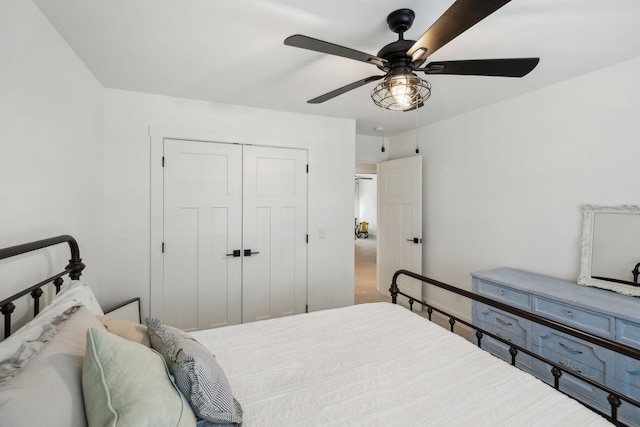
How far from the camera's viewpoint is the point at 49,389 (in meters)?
0.65

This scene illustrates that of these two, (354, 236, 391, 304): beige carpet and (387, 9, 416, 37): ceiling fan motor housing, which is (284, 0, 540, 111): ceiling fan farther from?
(354, 236, 391, 304): beige carpet

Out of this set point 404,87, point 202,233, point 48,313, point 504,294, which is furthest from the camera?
point 202,233

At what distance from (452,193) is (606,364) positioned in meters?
2.02

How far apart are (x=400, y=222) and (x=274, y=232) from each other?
187 centimetres

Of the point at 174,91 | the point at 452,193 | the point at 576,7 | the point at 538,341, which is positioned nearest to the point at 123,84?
the point at 174,91

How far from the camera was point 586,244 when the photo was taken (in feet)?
7.19

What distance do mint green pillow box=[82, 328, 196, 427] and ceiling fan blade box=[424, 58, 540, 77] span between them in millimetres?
1731

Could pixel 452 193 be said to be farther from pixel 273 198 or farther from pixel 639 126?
pixel 273 198

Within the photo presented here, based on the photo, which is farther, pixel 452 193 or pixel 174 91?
pixel 452 193

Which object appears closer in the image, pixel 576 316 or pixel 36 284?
pixel 36 284

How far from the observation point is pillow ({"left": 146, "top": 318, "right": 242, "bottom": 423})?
842 mm

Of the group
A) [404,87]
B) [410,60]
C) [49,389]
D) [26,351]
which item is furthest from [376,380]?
[410,60]

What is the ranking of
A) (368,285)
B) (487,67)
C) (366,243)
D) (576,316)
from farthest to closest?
1. (366,243)
2. (368,285)
3. (576,316)
4. (487,67)

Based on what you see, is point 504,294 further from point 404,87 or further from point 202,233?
point 202,233
